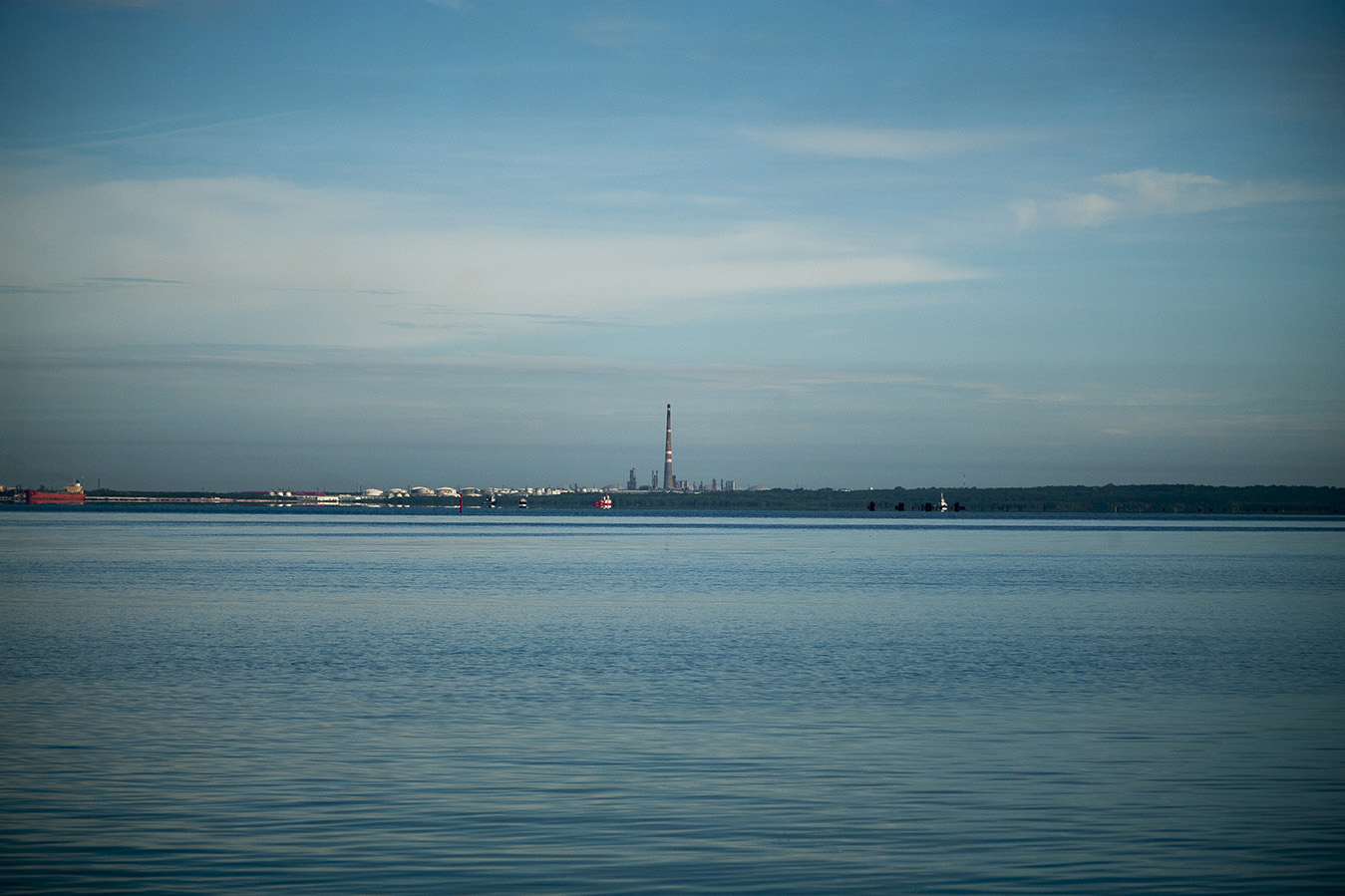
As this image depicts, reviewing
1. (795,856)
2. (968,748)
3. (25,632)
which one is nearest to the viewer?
(795,856)

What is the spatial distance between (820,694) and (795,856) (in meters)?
9.48

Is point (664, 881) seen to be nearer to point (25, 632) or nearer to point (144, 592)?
point (25, 632)

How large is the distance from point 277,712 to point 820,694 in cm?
825

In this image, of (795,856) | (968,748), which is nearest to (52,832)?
(795,856)

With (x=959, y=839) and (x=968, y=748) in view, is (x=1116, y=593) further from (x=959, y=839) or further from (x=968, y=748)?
(x=959, y=839)

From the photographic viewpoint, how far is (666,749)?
15992 mm

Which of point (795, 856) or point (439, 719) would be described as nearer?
point (795, 856)

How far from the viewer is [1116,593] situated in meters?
46.5

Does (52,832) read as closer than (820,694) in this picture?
Yes

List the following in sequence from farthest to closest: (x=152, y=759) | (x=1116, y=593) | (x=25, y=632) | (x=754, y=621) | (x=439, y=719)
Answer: (x=1116, y=593) → (x=754, y=621) → (x=25, y=632) → (x=439, y=719) → (x=152, y=759)

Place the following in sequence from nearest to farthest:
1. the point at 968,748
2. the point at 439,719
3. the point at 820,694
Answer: the point at 968,748 → the point at 439,719 → the point at 820,694

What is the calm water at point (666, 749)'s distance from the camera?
11156mm

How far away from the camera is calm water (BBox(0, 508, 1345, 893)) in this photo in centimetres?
1116

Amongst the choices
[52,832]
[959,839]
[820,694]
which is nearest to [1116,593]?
[820,694]
